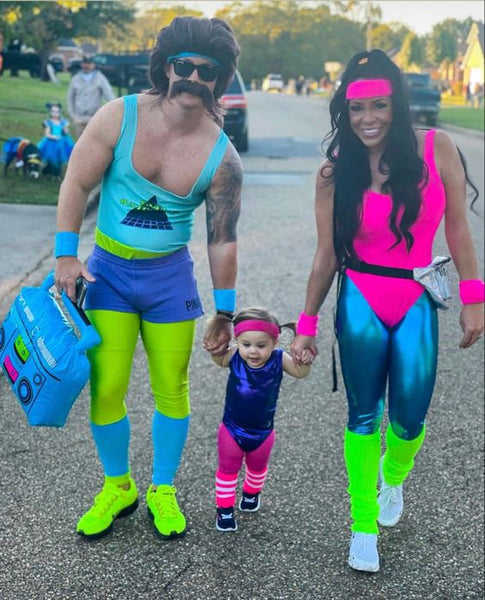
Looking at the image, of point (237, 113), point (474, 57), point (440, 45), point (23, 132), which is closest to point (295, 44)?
point (440, 45)

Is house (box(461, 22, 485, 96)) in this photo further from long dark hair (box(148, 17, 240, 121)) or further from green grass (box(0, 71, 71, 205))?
long dark hair (box(148, 17, 240, 121))

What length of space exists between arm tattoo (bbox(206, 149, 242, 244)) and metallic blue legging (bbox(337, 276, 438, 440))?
470 millimetres

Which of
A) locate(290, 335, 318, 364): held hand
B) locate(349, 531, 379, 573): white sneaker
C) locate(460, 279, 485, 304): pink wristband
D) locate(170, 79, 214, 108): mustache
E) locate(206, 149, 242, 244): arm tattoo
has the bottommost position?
locate(349, 531, 379, 573): white sneaker

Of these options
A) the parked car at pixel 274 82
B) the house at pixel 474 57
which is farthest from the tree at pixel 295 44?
the house at pixel 474 57

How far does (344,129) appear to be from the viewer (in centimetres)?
272

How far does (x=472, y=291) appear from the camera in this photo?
2.78 metres

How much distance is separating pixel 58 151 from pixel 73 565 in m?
9.26

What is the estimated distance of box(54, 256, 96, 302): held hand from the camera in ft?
9.31

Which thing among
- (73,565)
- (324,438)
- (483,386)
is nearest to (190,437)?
(324,438)

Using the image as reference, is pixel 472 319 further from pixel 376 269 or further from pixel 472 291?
pixel 376 269

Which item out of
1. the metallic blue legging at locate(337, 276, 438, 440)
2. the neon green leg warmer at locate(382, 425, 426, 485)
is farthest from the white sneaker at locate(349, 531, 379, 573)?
the metallic blue legging at locate(337, 276, 438, 440)

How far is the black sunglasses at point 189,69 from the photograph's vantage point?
2654 millimetres

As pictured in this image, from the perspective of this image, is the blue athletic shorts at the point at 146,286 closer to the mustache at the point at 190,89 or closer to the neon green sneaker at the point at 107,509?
the mustache at the point at 190,89

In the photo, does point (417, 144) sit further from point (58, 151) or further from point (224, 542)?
point (58, 151)
